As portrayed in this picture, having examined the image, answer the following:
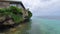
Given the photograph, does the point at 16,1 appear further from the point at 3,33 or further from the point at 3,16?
the point at 3,33

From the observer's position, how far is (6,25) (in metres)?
13.2

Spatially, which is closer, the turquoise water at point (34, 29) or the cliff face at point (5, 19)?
the turquoise water at point (34, 29)

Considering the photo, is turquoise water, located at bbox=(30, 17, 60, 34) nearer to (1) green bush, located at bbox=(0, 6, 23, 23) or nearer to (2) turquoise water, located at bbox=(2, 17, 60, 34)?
(2) turquoise water, located at bbox=(2, 17, 60, 34)

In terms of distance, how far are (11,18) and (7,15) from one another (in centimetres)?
61

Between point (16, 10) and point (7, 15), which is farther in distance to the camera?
point (16, 10)

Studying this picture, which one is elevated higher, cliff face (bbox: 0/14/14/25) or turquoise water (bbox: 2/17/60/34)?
cliff face (bbox: 0/14/14/25)

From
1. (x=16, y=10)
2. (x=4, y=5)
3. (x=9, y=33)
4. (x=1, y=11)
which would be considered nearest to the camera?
(x=9, y=33)

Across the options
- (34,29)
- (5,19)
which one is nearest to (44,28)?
(34,29)

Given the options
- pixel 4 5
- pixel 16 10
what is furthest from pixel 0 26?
pixel 4 5

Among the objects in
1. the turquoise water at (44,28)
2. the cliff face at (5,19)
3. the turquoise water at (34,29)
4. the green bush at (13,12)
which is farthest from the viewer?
the green bush at (13,12)

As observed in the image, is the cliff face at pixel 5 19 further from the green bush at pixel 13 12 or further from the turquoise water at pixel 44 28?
the turquoise water at pixel 44 28

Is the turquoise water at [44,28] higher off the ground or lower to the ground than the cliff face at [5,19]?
lower

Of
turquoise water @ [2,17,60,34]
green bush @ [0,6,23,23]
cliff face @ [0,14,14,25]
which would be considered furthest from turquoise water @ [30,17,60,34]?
cliff face @ [0,14,14,25]

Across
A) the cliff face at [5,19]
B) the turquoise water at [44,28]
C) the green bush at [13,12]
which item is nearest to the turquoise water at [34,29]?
the turquoise water at [44,28]
